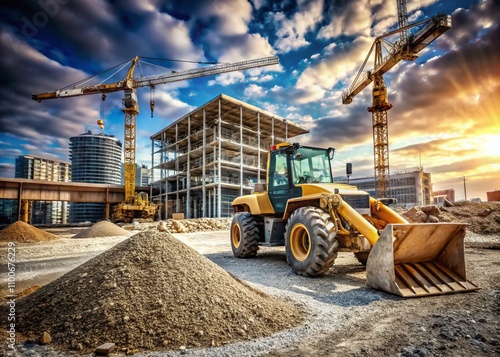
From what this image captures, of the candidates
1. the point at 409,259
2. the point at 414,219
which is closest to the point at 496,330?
the point at 409,259

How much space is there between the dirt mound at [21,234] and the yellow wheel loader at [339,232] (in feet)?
41.2

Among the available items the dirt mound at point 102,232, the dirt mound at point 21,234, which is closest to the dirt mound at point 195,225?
the dirt mound at point 102,232

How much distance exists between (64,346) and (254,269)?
4.61 meters

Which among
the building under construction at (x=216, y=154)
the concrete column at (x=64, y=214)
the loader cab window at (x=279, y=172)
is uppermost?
the building under construction at (x=216, y=154)

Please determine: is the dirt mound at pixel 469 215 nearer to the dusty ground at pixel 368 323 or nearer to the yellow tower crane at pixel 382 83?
the dusty ground at pixel 368 323

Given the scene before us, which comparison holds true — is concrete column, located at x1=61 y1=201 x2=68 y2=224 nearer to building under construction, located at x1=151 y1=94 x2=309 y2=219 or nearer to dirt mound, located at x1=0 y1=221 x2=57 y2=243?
building under construction, located at x1=151 y1=94 x2=309 y2=219

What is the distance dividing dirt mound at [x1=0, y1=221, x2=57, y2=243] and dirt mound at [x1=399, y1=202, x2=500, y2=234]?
64.9 ft

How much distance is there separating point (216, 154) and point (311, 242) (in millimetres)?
35358

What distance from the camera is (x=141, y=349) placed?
8.80 feet

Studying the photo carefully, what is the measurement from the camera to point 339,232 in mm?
5516

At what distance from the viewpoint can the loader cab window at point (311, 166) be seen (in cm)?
712

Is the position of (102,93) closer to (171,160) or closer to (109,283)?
(171,160)

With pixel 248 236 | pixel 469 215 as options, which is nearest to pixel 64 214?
pixel 248 236

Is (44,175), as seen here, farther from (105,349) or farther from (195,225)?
(105,349)
